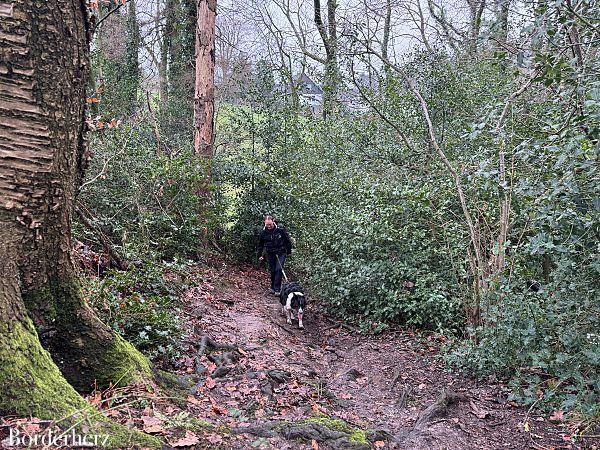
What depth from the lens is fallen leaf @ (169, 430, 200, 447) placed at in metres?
2.93

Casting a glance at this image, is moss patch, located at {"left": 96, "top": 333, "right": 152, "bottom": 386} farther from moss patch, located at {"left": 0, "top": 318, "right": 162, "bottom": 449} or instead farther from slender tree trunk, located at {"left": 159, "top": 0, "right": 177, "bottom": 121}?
slender tree trunk, located at {"left": 159, "top": 0, "right": 177, "bottom": 121}

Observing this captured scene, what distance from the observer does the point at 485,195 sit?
782cm

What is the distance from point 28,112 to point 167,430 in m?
2.12

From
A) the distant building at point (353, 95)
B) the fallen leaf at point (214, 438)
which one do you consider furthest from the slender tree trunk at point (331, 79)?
the fallen leaf at point (214, 438)

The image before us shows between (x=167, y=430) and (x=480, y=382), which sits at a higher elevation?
(x=167, y=430)

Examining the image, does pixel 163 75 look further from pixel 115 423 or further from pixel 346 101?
pixel 115 423

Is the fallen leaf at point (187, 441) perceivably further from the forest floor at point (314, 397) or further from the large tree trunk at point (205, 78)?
the large tree trunk at point (205, 78)

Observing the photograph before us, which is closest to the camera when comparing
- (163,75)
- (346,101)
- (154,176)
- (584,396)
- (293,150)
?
(584,396)

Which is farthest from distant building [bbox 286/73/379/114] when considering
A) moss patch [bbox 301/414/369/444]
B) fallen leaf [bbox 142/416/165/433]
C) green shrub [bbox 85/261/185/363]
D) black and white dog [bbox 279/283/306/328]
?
fallen leaf [bbox 142/416/165/433]

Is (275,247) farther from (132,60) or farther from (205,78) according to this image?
(132,60)

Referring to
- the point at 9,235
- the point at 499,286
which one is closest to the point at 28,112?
the point at 9,235

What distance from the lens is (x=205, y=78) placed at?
12.0 metres

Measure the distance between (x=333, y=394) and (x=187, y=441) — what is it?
3.25m

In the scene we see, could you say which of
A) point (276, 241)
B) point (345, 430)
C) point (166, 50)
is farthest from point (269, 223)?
point (166, 50)
